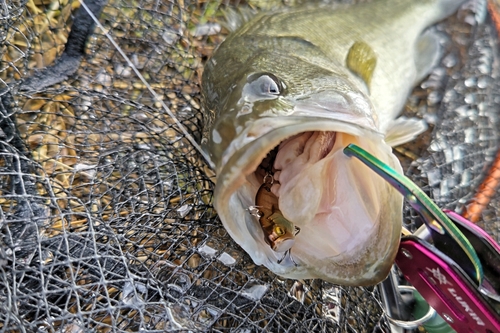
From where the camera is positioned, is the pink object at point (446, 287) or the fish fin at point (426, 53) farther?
the fish fin at point (426, 53)

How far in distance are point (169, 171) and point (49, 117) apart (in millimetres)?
599

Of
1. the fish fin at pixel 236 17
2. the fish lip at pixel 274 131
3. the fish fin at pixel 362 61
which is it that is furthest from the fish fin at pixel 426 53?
the fish lip at pixel 274 131

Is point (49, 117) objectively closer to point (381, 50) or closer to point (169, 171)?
point (169, 171)

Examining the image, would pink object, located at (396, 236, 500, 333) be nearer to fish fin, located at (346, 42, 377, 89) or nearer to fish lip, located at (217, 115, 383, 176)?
fish lip, located at (217, 115, 383, 176)

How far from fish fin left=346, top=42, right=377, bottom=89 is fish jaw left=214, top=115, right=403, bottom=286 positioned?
666mm

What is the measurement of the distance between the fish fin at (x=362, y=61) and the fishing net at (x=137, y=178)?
19.8 inches

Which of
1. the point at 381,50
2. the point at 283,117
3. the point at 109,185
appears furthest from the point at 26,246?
the point at 381,50

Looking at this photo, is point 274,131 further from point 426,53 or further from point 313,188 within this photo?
point 426,53

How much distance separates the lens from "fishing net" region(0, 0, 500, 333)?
121cm

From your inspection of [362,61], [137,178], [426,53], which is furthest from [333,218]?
[426,53]

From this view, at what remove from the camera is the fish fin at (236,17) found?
1942 mm

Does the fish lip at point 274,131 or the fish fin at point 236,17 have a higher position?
the fish lip at point 274,131

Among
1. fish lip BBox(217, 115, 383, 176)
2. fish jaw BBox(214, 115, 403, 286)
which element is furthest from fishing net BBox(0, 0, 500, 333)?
fish lip BBox(217, 115, 383, 176)

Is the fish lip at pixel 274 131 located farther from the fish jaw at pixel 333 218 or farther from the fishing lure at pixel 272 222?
the fishing lure at pixel 272 222
